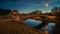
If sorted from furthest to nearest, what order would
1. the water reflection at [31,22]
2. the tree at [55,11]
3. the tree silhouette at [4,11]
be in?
the tree at [55,11], the water reflection at [31,22], the tree silhouette at [4,11]

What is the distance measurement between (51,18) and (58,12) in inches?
68.8

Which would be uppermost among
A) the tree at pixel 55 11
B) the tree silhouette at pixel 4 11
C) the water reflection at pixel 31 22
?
the tree silhouette at pixel 4 11

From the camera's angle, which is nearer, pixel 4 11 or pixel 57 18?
pixel 4 11

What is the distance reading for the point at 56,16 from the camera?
18031 millimetres

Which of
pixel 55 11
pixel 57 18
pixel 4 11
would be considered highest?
pixel 4 11

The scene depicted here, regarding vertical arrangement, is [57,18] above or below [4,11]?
below

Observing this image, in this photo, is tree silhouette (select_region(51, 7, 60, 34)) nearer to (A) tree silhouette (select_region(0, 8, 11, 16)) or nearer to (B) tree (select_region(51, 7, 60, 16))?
(B) tree (select_region(51, 7, 60, 16))

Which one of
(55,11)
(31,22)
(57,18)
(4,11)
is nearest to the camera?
(4,11)

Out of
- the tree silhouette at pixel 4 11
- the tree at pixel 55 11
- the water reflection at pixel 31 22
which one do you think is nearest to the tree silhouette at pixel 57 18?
the tree at pixel 55 11

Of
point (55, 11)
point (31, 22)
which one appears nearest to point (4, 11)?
point (31, 22)

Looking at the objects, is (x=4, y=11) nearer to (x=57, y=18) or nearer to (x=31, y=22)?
(x=31, y=22)

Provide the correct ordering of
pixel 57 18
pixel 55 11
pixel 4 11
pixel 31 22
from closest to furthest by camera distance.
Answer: pixel 4 11 → pixel 31 22 → pixel 55 11 → pixel 57 18

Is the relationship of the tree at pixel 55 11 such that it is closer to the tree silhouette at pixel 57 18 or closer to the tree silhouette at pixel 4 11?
the tree silhouette at pixel 57 18

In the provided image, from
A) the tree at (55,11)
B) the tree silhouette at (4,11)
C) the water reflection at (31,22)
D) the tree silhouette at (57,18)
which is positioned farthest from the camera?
the tree at (55,11)
